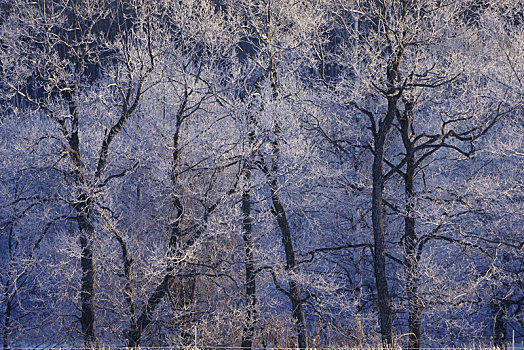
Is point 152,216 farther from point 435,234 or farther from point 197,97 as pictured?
point 435,234

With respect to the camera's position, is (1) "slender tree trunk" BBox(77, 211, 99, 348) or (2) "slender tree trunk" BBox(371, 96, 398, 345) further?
(1) "slender tree trunk" BBox(77, 211, 99, 348)

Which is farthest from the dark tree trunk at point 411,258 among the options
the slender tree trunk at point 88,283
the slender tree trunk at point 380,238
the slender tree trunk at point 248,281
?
the slender tree trunk at point 88,283

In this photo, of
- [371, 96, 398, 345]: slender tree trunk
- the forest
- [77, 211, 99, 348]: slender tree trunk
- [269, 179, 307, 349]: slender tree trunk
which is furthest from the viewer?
[269, 179, 307, 349]: slender tree trunk

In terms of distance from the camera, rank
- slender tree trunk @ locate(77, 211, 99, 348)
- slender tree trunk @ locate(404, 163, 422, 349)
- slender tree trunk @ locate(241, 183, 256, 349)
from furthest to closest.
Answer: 1. slender tree trunk @ locate(241, 183, 256, 349)
2. slender tree trunk @ locate(404, 163, 422, 349)
3. slender tree trunk @ locate(77, 211, 99, 348)

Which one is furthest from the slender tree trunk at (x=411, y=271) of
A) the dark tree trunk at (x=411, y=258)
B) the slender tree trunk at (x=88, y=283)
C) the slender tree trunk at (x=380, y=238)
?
the slender tree trunk at (x=88, y=283)

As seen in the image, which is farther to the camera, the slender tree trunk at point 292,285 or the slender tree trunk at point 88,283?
the slender tree trunk at point 292,285

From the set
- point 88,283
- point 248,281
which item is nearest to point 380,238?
point 248,281

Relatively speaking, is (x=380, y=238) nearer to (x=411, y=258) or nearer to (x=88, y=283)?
(x=411, y=258)

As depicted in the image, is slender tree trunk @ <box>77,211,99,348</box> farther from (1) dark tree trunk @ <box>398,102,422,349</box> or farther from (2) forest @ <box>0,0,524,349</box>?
(1) dark tree trunk @ <box>398,102,422,349</box>

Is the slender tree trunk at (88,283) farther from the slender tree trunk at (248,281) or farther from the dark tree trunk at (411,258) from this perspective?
the dark tree trunk at (411,258)

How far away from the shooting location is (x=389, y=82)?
39.5ft

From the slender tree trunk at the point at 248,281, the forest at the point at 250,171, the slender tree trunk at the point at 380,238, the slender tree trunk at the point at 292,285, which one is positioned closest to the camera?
the slender tree trunk at the point at 380,238

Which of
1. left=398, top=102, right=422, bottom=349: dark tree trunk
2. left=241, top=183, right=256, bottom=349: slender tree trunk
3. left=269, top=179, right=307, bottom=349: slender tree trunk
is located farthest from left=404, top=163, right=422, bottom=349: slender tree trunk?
left=241, top=183, right=256, bottom=349: slender tree trunk

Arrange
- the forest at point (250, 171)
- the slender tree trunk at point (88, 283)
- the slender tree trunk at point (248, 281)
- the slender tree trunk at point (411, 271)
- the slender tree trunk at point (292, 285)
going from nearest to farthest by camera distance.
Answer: the forest at point (250, 171), the slender tree trunk at point (88, 283), the slender tree trunk at point (411, 271), the slender tree trunk at point (248, 281), the slender tree trunk at point (292, 285)
